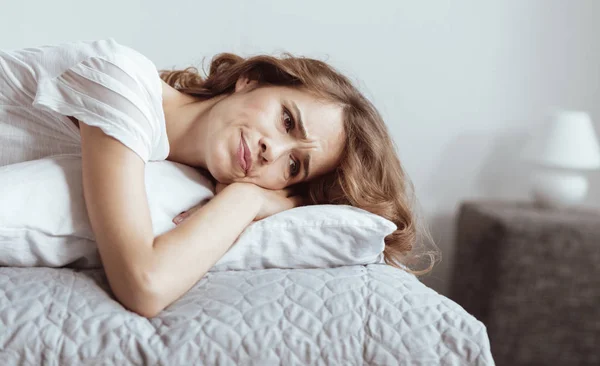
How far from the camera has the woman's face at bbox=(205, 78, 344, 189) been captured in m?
1.31

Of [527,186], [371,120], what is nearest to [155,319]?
[371,120]

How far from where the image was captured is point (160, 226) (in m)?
1.12

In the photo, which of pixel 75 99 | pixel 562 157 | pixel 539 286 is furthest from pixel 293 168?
pixel 562 157

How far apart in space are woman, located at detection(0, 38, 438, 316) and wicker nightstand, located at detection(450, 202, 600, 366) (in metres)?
0.81

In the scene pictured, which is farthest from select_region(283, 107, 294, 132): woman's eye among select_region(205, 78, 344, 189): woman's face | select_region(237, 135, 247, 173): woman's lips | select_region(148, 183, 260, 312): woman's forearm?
select_region(148, 183, 260, 312): woman's forearm

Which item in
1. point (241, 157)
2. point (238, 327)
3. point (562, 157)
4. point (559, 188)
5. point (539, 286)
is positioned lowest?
point (539, 286)

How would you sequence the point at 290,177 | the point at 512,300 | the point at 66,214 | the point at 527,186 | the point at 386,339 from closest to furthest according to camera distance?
the point at 386,339, the point at 66,214, the point at 290,177, the point at 512,300, the point at 527,186

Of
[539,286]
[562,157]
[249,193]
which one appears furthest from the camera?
[562,157]

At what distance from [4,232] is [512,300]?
1747 mm

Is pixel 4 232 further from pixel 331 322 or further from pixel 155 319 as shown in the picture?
pixel 331 322

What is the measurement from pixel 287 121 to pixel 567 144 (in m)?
1.41

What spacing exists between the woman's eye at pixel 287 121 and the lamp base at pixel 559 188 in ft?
4.68

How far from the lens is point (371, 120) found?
148cm

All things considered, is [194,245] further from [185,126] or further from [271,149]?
[185,126]
